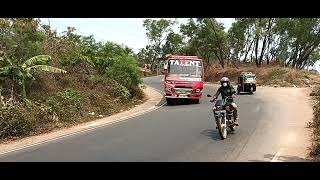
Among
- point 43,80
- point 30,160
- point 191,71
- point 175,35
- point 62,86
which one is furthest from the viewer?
point 175,35

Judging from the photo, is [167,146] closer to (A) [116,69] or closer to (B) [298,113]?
(B) [298,113]

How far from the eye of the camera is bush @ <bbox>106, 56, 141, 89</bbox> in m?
31.5

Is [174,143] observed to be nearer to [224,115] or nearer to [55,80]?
[224,115]

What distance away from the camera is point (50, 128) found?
18.7m

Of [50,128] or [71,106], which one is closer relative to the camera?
[50,128]

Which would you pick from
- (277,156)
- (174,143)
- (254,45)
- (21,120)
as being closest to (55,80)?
(21,120)

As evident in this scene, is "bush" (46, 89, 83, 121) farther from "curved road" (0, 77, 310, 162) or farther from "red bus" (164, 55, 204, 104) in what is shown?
"red bus" (164, 55, 204, 104)

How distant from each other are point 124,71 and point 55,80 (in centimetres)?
713

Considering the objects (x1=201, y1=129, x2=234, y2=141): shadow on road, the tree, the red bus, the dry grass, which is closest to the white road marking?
(x1=201, y1=129, x2=234, y2=141): shadow on road

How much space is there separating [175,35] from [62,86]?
7736 cm

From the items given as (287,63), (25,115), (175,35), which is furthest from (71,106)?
(175,35)

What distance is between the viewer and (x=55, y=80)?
84.5ft

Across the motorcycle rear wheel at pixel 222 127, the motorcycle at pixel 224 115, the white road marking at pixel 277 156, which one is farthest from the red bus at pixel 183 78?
the white road marking at pixel 277 156

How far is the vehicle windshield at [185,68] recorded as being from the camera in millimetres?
28094
